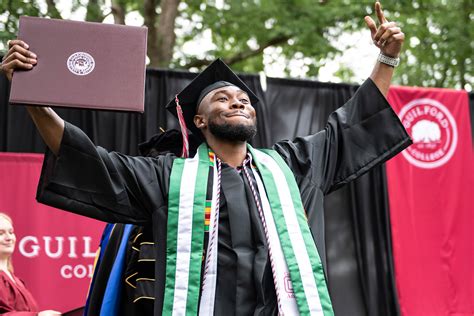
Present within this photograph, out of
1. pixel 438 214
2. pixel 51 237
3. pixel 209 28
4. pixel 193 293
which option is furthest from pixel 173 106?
pixel 209 28

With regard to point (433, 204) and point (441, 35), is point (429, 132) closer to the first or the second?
point (433, 204)

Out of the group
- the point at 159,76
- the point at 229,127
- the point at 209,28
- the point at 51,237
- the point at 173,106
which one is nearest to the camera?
the point at 229,127

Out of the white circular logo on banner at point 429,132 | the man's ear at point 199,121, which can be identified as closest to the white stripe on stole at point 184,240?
the man's ear at point 199,121

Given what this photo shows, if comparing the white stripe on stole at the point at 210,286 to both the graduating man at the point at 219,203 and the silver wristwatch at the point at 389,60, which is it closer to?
the graduating man at the point at 219,203

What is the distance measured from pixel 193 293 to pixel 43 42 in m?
1.15

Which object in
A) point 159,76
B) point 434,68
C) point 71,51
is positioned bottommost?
point 71,51

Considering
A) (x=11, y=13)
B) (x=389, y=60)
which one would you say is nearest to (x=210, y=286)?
(x=389, y=60)

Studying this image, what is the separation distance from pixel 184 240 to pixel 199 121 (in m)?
0.73

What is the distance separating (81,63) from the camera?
8.80 feet

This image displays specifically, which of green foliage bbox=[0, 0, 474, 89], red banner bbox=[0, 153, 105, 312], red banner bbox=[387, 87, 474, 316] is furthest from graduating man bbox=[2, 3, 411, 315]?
green foliage bbox=[0, 0, 474, 89]

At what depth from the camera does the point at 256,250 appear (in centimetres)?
278

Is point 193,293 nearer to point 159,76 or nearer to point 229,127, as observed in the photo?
point 229,127

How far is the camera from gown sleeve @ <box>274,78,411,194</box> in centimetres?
317

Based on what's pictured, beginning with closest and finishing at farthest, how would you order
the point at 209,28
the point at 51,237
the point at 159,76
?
1. the point at 51,237
2. the point at 159,76
3. the point at 209,28
